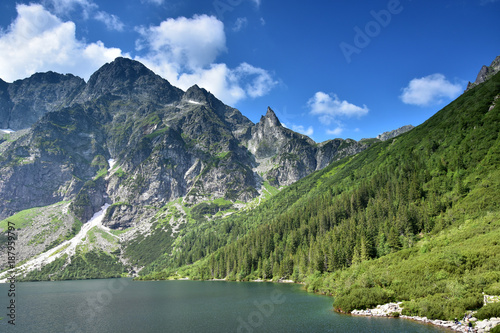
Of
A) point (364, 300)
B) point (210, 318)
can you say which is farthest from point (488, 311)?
point (210, 318)

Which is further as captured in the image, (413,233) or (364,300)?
(413,233)

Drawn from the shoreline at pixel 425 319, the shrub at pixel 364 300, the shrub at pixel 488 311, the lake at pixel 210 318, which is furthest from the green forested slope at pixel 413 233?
the lake at pixel 210 318

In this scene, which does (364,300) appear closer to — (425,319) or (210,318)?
(425,319)

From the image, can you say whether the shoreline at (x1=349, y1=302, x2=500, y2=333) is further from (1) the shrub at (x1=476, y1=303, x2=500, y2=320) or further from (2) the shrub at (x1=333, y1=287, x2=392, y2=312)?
(2) the shrub at (x1=333, y1=287, x2=392, y2=312)

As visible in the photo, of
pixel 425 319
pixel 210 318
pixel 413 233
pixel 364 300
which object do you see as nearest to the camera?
pixel 425 319

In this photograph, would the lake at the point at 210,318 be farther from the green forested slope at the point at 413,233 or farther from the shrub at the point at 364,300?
the green forested slope at the point at 413,233

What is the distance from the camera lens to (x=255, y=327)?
2024 inches

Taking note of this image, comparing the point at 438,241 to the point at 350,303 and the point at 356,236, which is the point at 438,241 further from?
the point at 350,303

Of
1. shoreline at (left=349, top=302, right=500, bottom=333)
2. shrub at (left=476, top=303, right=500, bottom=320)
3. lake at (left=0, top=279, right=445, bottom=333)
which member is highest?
shrub at (left=476, top=303, right=500, bottom=320)

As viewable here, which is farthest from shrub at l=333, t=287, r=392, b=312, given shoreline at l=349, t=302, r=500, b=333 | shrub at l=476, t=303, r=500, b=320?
shrub at l=476, t=303, r=500, b=320

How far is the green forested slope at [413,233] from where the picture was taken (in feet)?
181

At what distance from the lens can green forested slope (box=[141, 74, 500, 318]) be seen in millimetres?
55281

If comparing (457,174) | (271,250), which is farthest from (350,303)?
(271,250)

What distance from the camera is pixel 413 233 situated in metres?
100
